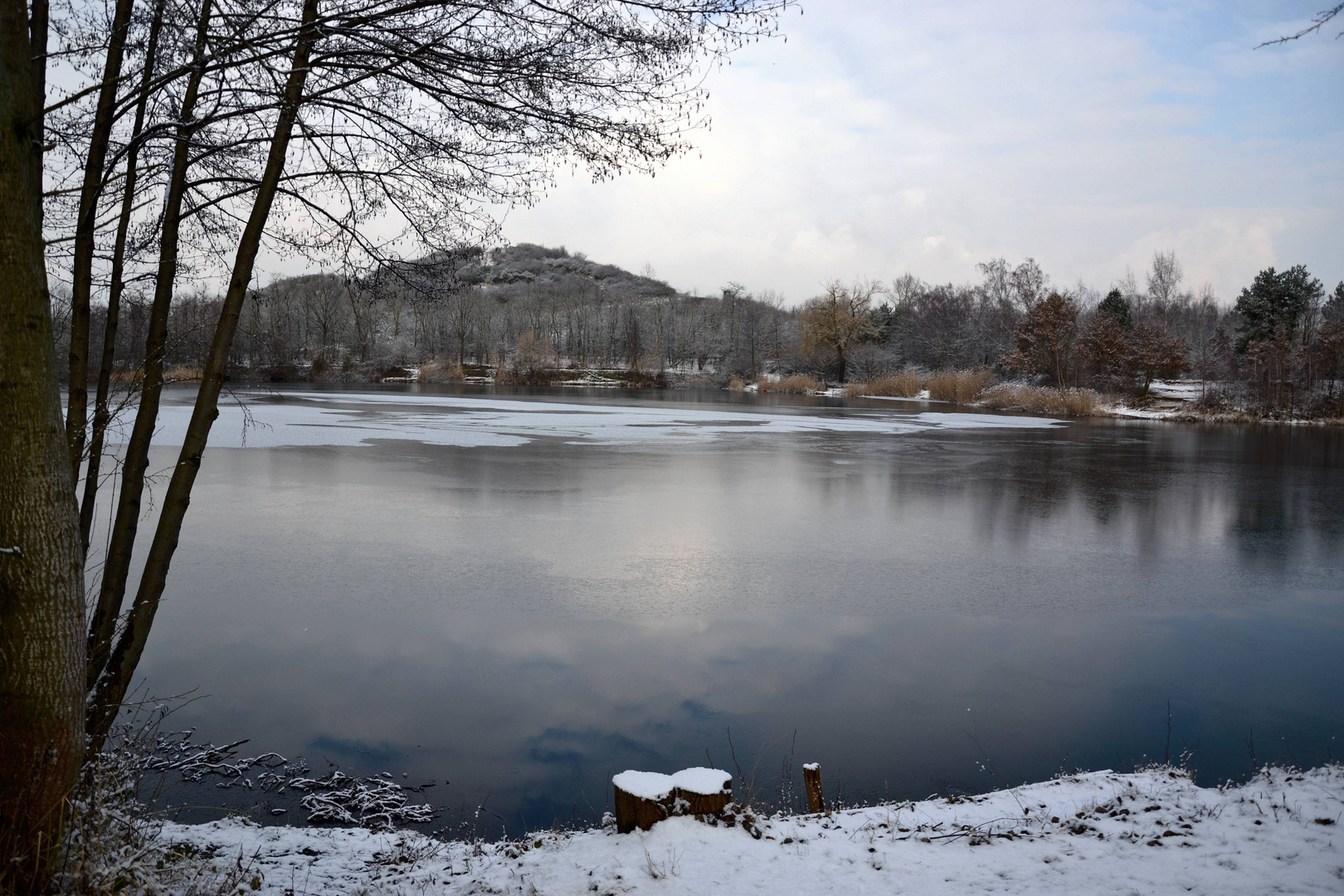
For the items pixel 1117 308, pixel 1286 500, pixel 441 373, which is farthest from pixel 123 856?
pixel 441 373

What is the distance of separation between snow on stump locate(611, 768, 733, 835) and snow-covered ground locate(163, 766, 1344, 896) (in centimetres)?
6

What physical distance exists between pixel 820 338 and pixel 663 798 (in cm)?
6578

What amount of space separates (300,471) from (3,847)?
1315 centimetres

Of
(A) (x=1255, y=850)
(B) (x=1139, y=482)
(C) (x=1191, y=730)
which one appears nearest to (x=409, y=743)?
(A) (x=1255, y=850)

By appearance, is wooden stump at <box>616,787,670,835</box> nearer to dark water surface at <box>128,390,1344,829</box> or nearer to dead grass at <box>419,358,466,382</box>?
dark water surface at <box>128,390,1344,829</box>

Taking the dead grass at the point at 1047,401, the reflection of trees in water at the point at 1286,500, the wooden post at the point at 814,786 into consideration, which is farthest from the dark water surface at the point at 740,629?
the dead grass at the point at 1047,401

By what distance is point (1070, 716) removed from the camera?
566 centimetres

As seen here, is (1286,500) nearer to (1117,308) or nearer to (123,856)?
(123,856)

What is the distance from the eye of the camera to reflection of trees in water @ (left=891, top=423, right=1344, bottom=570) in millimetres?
11406

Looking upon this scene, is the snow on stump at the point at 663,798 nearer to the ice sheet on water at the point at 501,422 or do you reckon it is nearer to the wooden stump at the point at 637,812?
the wooden stump at the point at 637,812

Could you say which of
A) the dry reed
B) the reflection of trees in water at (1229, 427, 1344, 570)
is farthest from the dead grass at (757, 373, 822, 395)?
the dry reed

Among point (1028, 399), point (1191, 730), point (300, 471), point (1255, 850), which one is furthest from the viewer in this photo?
point (1028, 399)

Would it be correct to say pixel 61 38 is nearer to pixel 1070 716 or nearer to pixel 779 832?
pixel 779 832

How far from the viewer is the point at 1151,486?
15.6 meters
